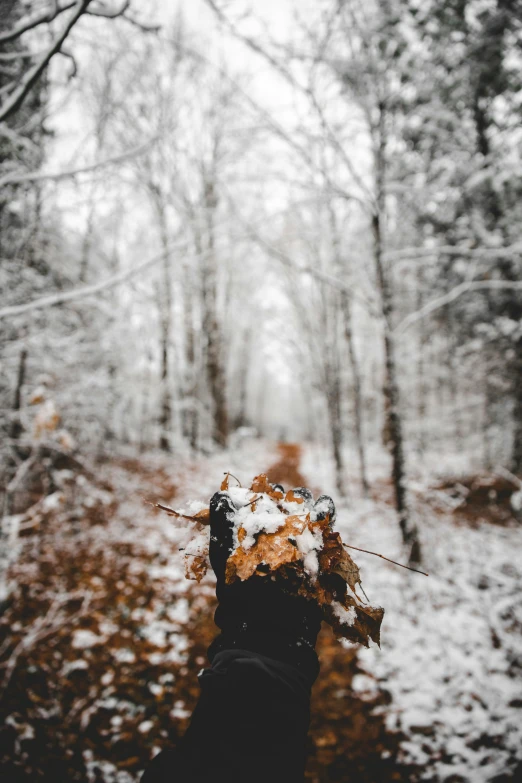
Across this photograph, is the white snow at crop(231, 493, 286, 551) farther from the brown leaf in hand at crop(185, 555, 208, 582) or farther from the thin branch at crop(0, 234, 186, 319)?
the thin branch at crop(0, 234, 186, 319)

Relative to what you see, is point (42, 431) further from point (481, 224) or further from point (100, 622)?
point (481, 224)

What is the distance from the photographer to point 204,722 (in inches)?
37.3

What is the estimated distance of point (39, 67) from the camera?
196 cm

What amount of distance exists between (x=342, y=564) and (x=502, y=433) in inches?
502

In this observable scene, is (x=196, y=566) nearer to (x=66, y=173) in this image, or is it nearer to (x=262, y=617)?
(x=262, y=617)

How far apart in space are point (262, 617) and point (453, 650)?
12.8 ft

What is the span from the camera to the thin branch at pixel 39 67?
73.0 inches

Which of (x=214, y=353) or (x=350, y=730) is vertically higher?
(x=214, y=353)

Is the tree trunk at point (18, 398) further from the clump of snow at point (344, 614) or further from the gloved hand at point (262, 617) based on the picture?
the clump of snow at point (344, 614)

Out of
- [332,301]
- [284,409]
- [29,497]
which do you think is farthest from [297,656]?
[284,409]

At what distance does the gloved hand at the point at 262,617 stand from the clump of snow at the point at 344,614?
68 millimetres

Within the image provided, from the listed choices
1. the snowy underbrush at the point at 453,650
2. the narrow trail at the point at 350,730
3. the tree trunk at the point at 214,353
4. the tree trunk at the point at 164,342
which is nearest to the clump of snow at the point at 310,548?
the narrow trail at the point at 350,730

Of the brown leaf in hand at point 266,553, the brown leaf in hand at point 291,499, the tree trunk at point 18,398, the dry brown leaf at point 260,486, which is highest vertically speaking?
the tree trunk at point 18,398

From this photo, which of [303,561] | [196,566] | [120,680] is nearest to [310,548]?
[303,561]
